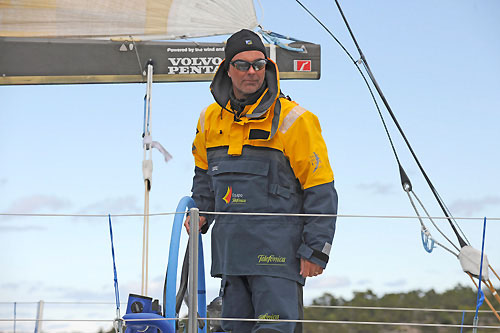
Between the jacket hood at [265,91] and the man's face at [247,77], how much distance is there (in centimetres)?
3

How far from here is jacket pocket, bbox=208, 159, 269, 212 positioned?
2.75m

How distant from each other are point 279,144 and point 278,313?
23.4 inches

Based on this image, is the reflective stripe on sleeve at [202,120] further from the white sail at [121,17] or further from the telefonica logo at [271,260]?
the white sail at [121,17]

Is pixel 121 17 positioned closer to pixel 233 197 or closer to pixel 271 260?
pixel 233 197

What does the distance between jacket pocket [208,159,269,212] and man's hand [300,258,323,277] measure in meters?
0.23

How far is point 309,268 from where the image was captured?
270 cm

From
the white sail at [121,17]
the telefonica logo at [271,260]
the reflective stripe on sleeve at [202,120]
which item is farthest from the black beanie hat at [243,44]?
the white sail at [121,17]

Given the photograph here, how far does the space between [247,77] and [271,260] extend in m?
0.66

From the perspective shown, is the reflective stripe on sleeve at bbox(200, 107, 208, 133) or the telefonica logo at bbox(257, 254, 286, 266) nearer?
the telefonica logo at bbox(257, 254, 286, 266)

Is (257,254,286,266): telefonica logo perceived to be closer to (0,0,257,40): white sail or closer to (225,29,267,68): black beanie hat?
(225,29,267,68): black beanie hat

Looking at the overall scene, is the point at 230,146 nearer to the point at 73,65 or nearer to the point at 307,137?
the point at 307,137

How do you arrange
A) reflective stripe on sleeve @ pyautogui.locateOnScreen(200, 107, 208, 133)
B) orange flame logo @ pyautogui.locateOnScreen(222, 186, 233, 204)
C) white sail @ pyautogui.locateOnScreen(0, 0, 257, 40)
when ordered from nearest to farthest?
orange flame logo @ pyautogui.locateOnScreen(222, 186, 233, 204)
reflective stripe on sleeve @ pyautogui.locateOnScreen(200, 107, 208, 133)
white sail @ pyautogui.locateOnScreen(0, 0, 257, 40)

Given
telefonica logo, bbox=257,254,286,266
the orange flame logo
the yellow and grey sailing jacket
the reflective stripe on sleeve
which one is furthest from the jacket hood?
telefonica logo, bbox=257,254,286,266

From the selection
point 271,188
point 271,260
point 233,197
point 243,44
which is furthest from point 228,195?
point 243,44
